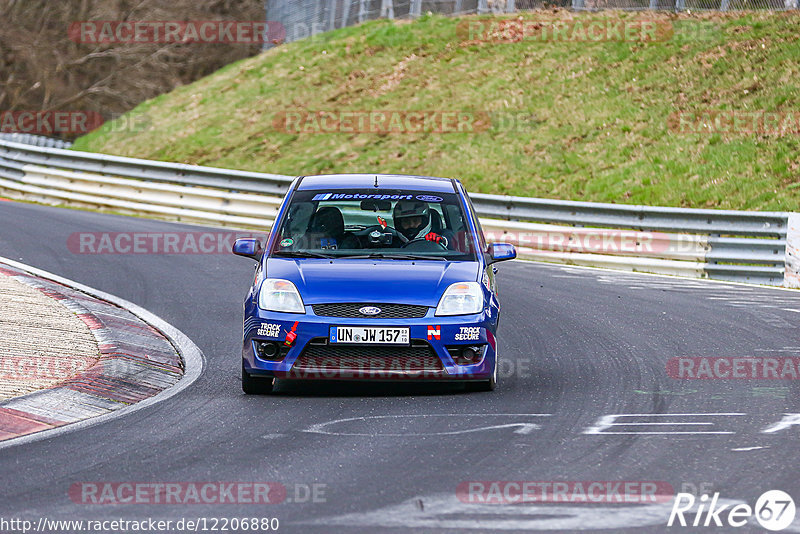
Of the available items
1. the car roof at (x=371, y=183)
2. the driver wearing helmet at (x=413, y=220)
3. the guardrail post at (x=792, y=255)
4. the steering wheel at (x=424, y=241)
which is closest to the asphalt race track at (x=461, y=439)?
the steering wheel at (x=424, y=241)

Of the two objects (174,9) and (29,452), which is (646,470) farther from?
(174,9)

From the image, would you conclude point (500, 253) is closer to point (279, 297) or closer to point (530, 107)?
point (279, 297)

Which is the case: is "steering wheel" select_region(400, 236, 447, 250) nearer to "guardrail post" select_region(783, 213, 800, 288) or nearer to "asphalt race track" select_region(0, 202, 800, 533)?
"asphalt race track" select_region(0, 202, 800, 533)

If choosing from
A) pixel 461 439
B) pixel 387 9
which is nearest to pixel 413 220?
pixel 461 439

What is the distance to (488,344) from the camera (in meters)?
8.35

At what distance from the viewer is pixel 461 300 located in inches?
329

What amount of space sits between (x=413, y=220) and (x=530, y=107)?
61.9 feet

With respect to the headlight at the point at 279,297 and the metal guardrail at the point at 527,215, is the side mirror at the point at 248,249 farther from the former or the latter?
the metal guardrail at the point at 527,215

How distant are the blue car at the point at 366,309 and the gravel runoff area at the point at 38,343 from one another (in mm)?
1487

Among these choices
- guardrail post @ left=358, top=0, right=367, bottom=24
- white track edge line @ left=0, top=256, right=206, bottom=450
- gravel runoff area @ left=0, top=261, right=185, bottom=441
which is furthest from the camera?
guardrail post @ left=358, top=0, right=367, bottom=24

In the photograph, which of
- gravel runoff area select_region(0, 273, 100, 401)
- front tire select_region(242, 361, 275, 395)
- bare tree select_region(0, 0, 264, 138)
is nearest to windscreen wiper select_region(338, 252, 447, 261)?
front tire select_region(242, 361, 275, 395)

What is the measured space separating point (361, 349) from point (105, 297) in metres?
5.49

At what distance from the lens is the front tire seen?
8.42m

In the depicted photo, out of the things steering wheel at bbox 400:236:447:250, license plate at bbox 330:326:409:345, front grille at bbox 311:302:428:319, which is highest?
steering wheel at bbox 400:236:447:250
